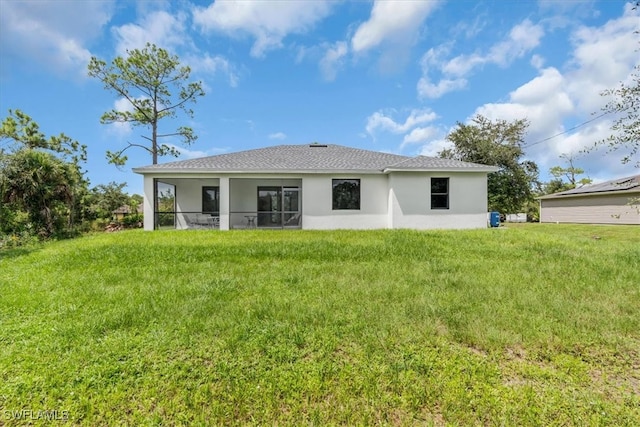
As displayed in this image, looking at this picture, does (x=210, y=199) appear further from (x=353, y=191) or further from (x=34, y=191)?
(x=353, y=191)

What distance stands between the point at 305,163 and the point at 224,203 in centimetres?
415

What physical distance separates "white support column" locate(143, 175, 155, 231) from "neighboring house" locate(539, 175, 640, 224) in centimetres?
2525

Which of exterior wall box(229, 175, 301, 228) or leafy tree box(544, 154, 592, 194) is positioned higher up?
leafy tree box(544, 154, 592, 194)

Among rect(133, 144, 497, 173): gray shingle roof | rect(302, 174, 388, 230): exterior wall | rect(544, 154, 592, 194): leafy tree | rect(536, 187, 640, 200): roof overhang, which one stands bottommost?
rect(302, 174, 388, 230): exterior wall

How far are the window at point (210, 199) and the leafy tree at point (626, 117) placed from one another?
15420mm

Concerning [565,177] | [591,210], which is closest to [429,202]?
[591,210]

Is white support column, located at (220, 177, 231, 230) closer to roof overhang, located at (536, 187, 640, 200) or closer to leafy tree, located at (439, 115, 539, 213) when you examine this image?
leafy tree, located at (439, 115, 539, 213)

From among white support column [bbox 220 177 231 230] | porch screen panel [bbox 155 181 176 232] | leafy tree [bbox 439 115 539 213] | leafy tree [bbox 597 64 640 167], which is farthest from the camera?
leafy tree [bbox 439 115 539 213]

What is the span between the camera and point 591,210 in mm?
23453

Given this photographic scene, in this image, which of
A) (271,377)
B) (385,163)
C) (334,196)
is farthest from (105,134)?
(271,377)

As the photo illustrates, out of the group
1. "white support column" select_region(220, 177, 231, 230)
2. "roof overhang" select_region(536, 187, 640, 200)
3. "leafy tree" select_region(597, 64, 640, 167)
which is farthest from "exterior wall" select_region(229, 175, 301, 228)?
"roof overhang" select_region(536, 187, 640, 200)

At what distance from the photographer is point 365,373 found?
268 cm

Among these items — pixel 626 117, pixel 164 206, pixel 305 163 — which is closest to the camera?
pixel 626 117

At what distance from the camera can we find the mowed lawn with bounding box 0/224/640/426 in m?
2.32
